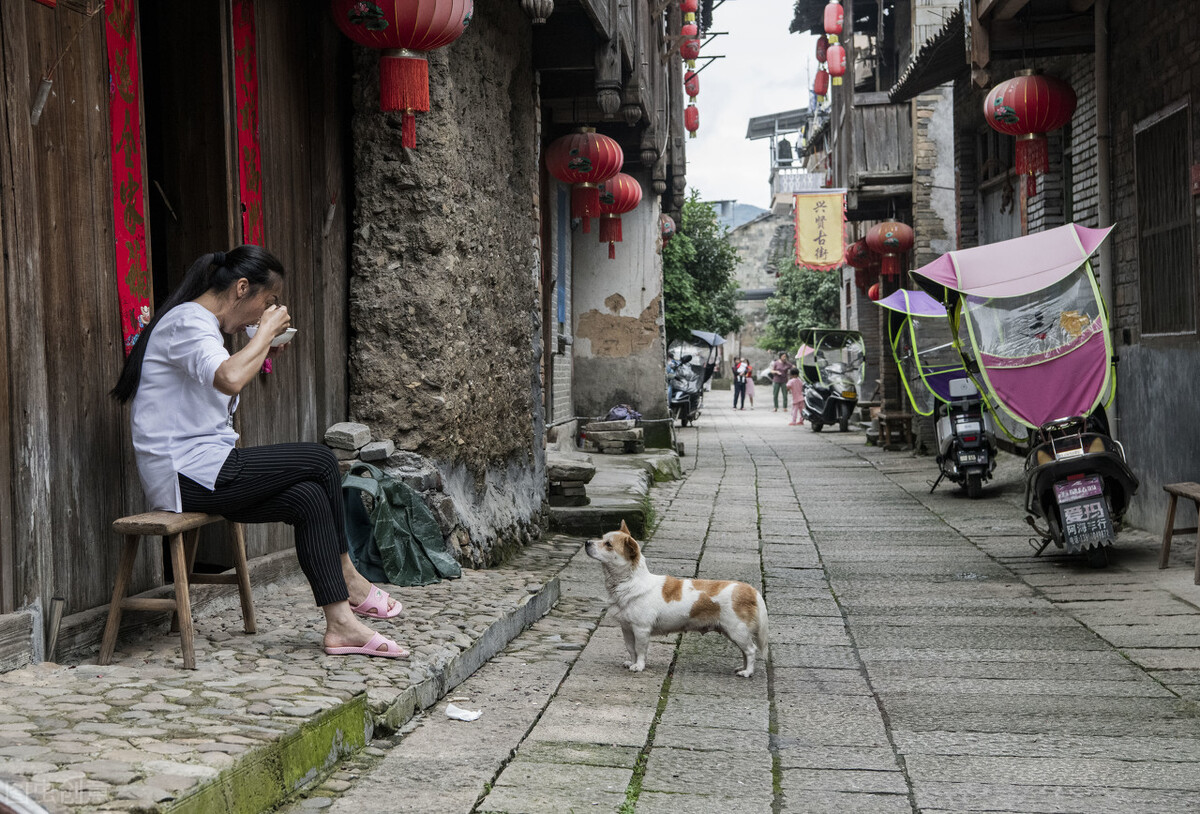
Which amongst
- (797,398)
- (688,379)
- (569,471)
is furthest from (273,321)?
(797,398)

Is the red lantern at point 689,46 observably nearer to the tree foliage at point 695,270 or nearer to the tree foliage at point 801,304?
the tree foliage at point 695,270

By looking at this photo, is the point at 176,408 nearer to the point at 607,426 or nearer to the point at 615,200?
the point at 615,200

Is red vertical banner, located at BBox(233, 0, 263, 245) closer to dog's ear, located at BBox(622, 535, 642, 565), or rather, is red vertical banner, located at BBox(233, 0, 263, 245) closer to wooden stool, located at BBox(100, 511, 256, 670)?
wooden stool, located at BBox(100, 511, 256, 670)

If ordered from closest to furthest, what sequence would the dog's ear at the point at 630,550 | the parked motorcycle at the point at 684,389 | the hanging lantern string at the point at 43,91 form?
the hanging lantern string at the point at 43,91
the dog's ear at the point at 630,550
the parked motorcycle at the point at 684,389

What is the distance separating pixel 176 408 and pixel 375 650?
1.10 meters

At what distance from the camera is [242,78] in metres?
4.91

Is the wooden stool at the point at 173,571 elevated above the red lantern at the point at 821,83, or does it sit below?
below

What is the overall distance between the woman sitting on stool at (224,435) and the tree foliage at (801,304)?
3656 centimetres

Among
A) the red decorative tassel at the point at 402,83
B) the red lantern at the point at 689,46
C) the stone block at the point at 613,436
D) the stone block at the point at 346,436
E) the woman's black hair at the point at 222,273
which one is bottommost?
the stone block at the point at 613,436

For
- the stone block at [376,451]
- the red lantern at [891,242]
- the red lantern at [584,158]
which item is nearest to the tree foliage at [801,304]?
the red lantern at [891,242]

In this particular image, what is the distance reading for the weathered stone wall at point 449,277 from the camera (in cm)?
595

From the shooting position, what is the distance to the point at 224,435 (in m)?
3.93

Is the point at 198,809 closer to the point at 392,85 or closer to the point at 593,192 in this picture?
the point at 392,85

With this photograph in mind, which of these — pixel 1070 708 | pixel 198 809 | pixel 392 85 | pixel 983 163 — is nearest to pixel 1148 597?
pixel 1070 708
